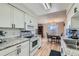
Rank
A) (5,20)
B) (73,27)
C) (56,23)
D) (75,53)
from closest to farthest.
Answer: (75,53) → (5,20) → (73,27) → (56,23)

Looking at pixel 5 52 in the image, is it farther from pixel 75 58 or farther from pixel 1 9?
pixel 75 58

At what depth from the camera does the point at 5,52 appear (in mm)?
1785

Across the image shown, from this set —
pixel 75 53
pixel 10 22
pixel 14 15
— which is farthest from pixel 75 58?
pixel 14 15

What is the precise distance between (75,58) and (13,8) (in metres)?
2.67

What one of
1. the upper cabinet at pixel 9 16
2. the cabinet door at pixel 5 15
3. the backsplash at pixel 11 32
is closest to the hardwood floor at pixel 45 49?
the backsplash at pixel 11 32

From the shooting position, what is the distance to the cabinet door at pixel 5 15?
2351 mm

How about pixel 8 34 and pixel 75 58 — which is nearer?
pixel 75 58

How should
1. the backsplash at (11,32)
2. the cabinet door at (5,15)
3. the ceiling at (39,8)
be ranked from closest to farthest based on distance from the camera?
the cabinet door at (5,15), the backsplash at (11,32), the ceiling at (39,8)

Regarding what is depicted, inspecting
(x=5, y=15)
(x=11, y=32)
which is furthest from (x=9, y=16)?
(x=11, y=32)

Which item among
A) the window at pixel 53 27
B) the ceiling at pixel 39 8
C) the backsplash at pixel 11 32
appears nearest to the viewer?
the backsplash at pixel 11 32

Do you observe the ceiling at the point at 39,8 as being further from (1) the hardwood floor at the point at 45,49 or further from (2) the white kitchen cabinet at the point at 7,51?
(1) the hardwood floor at the point at 45,49

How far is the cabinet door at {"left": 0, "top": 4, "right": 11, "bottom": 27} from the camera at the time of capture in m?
2.35

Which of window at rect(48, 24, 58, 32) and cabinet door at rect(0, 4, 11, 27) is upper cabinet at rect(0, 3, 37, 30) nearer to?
cabinet door at rect(0, 4, 11, 27)

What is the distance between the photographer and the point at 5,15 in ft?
8.20
